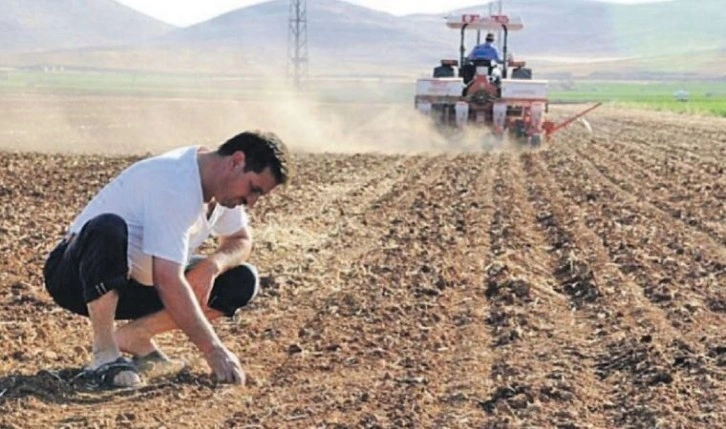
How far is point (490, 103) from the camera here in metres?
23.8

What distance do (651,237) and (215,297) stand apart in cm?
544

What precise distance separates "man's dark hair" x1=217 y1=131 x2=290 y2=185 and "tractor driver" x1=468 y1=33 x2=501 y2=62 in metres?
20.0

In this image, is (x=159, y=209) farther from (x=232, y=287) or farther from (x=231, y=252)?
(x=232, y=287)

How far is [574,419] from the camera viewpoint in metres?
5.14

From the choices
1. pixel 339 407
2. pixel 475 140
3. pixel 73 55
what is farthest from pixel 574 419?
pixel 73 55

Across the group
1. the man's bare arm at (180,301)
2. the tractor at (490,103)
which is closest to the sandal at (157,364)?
the man's bare arm at (180,301)

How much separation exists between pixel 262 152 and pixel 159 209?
20.0 inches

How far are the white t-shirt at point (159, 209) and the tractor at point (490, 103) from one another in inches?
715

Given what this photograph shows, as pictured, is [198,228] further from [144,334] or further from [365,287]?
[365,287]

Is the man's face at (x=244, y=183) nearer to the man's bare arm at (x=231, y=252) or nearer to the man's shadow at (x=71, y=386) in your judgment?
the man's bare arm at (x=231, y=252)

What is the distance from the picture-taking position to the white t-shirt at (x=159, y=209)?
5.29 m

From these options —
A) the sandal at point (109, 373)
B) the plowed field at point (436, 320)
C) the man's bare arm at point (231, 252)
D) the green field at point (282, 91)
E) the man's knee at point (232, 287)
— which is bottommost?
the green field at point (282, 91)

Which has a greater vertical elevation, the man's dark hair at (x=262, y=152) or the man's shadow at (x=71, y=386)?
the man's dark hair at (x=262, y=152)

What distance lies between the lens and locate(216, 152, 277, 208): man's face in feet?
17.3
